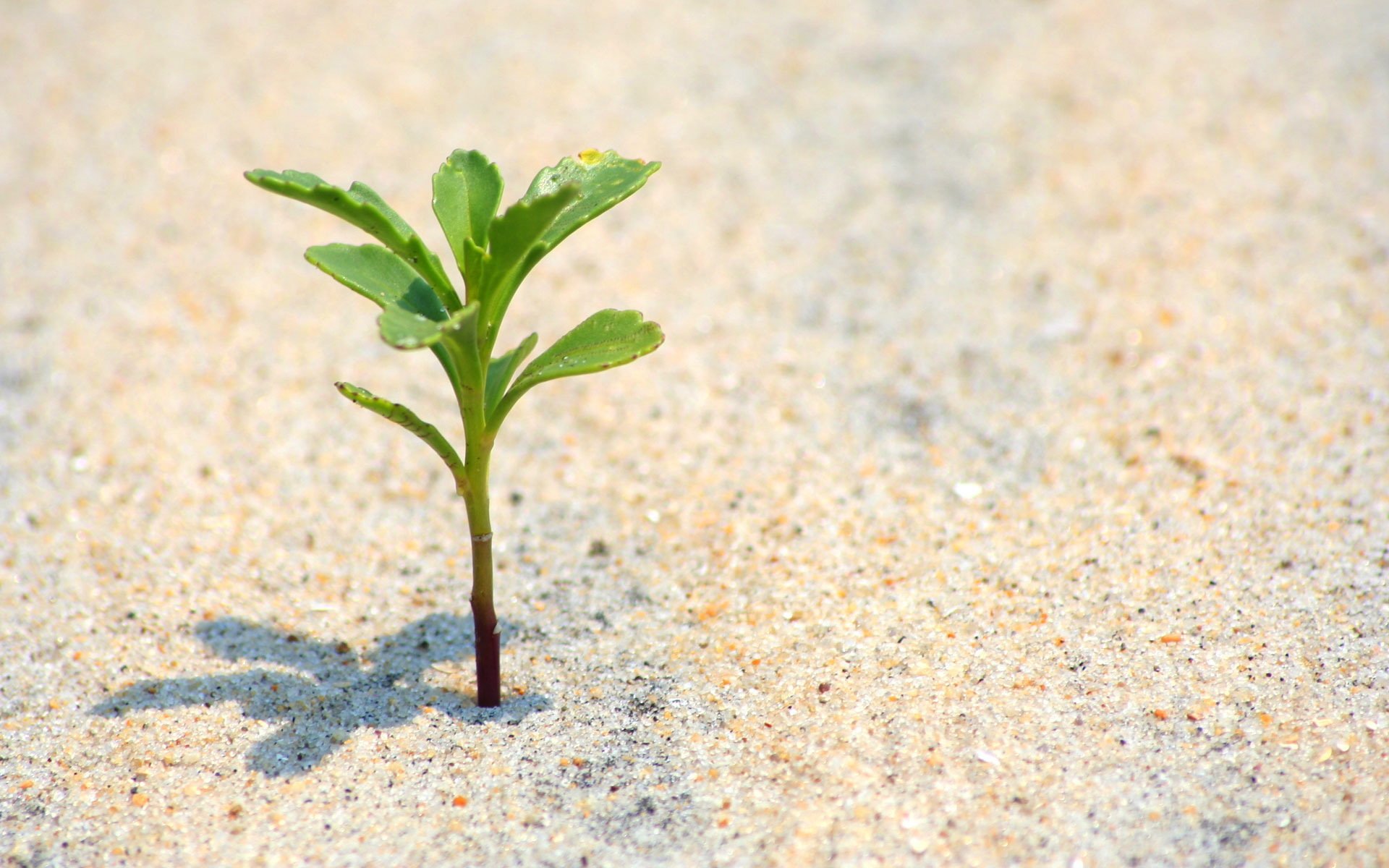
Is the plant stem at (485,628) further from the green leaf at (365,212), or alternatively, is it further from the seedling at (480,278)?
the green leaf at (365,212)

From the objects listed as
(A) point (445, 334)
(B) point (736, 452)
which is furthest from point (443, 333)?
(B) point (736, 452)

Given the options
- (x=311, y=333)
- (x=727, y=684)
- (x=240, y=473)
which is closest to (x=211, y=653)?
(x=240, y=473)

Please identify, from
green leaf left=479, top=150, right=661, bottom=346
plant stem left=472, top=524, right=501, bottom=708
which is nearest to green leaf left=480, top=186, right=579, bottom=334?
green leaf left=479, top=150, right=661, bottom=346

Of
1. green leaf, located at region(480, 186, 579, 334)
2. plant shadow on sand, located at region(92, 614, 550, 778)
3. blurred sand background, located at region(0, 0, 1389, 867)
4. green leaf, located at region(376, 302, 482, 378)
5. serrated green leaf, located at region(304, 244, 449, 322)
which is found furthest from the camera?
plant shadow on sand, located at region(92, 614, 550, 778)

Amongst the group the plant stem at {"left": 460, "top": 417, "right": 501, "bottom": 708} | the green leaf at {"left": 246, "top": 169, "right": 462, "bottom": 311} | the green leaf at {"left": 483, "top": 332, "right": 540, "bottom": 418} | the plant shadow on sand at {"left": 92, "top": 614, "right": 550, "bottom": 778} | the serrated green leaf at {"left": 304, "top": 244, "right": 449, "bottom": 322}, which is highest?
the green leaf at {"left": 246, "top": 169, "right": 462, "bottom": 311}

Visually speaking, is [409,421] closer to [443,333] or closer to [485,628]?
[443,333]

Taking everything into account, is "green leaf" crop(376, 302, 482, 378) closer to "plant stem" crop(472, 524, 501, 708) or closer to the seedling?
the seedling

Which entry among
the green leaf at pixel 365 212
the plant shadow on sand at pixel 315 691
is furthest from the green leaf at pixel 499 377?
the plant shadow on sand at pixel 315 691
